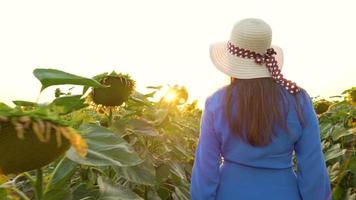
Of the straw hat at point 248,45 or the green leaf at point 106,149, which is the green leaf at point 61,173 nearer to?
the green leaf at point 106,149

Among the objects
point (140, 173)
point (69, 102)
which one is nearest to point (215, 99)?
point (140, 173)

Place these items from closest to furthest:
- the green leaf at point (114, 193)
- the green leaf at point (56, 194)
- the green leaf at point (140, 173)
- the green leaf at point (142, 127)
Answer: the green leaf at point (56, 194), the green leaf at point (114, 193), the green leaf at point (140, 173), the green leaf at point (142, 127)

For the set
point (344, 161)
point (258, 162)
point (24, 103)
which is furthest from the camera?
point (344, 161)

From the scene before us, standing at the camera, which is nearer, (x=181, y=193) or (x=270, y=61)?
(x=270, y=61)

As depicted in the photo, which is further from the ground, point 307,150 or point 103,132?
point 103,132

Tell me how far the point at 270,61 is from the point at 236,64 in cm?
13

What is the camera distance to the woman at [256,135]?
2.48 m

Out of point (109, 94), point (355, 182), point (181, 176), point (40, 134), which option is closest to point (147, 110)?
point (181, 176)

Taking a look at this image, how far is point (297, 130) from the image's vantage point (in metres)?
2.51

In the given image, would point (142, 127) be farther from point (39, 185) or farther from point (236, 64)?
point (39, 185)

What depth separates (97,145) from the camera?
1.54 metres

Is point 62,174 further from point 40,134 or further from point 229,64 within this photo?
point 229,64

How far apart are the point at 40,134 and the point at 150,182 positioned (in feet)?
3.37

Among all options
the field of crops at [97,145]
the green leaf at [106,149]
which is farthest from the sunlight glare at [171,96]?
the green leaf at [106,149]
